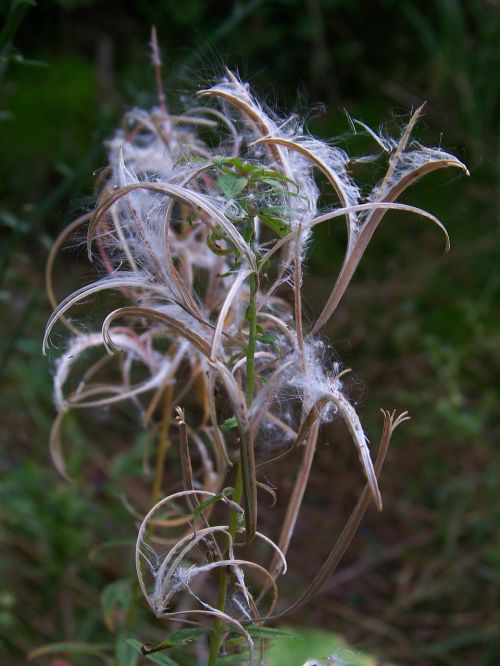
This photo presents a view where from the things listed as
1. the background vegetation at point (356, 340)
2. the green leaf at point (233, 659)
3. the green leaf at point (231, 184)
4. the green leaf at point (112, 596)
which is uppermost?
the green leaf at point (231, 184)

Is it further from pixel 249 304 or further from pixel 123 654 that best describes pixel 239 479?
pixel 123 654

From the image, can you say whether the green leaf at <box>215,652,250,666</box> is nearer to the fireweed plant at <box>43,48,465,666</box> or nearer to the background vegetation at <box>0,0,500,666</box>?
the fireweed plant at <box>43,48,465,666</box>

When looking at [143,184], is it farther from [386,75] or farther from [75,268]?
[386,75]

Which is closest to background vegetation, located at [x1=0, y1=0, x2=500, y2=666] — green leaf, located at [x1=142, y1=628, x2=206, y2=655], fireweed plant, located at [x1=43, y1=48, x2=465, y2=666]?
fireweed plant, located at [x1=43, y1=48, x2=465, y2=666]

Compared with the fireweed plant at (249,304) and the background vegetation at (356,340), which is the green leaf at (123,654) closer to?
the fireweed plant at (249,304)

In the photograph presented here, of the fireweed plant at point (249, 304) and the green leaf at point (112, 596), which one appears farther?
the green leaf at point (112, 596)

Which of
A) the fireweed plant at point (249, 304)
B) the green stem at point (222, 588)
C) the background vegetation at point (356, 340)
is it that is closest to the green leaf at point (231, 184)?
the fireweed plant at point (249, 304)
